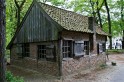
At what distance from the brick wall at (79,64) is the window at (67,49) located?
A: 0.44 m

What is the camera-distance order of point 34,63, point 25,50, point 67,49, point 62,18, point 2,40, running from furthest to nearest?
point 25,50 < point 34,63 < point 62,18 < point 67,49 < point 2,40

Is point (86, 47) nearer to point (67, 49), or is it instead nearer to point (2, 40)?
point (67, 49)

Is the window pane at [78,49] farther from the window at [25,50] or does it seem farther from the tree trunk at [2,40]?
the tree trunk at [2,40]

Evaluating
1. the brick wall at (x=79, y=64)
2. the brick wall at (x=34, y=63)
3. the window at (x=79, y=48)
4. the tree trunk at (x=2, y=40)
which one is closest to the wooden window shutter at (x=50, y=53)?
the brick wall at (x=34, y=63)

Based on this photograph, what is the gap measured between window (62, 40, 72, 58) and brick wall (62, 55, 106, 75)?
0.44 m

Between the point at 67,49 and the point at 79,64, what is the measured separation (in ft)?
6.42

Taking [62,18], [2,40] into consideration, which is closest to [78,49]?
[62,18]

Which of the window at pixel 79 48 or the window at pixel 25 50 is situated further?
the window at pixel 25 50

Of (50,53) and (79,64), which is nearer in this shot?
(50,53)

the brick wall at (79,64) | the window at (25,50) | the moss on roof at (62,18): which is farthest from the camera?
the window at (25,50)

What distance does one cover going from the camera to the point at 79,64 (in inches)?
651

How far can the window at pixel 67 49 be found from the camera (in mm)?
15091

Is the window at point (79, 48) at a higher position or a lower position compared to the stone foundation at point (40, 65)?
higher

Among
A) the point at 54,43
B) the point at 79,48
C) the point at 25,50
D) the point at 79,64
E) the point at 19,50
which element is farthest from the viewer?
the point at 19,50
